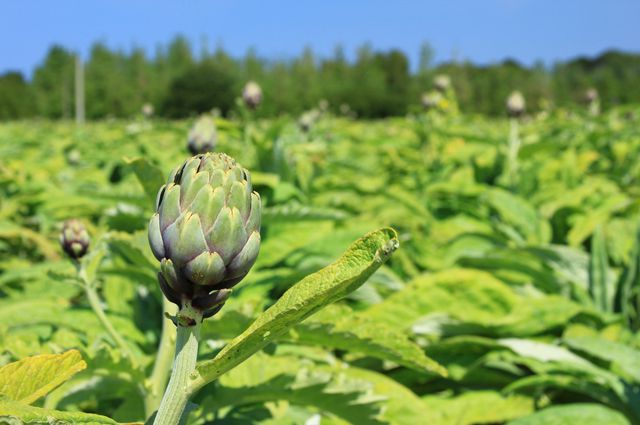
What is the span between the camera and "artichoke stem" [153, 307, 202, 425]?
2.46ft

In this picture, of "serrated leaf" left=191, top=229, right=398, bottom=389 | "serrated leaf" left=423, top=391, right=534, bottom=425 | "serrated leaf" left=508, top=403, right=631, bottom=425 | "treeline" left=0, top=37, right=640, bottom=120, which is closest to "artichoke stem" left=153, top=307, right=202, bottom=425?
"serrated leaf" left=191, top=229, right=398, bottom=389

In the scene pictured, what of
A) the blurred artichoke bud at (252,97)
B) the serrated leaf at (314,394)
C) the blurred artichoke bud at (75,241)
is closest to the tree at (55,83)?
the blurred artichoke bud at (252,97)

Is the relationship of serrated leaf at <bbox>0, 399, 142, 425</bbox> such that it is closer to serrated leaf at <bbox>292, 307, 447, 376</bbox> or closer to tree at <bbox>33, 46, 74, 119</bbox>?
serrated leaf at <bbox>292, 307, 447, 376</bbox>

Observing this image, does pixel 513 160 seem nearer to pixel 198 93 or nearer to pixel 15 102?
pixel 198 93

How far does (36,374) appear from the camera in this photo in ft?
2.38

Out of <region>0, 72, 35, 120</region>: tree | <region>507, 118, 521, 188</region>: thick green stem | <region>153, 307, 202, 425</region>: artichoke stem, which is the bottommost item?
<region>0, 72, 35, 120</region>: tree

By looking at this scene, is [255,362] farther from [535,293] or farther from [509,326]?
[535,293]

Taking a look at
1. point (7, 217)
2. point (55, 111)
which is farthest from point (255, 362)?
point (55, 111)

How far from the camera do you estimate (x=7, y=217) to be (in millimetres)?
3082

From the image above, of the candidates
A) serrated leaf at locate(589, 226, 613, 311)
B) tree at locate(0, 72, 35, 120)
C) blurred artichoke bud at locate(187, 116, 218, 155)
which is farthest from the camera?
tree at locate(0, 72, 35, 120)

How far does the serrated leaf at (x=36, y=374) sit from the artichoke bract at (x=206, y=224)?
0.40 feet

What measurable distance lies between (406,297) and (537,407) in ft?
1.27

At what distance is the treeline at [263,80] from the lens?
4197 cm

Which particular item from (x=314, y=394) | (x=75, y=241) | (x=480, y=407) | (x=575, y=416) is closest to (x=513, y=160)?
(x=480, y=407)
